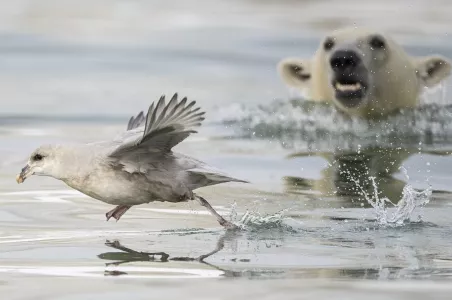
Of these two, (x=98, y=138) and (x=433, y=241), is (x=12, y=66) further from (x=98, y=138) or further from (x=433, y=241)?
(x=433, y=241)

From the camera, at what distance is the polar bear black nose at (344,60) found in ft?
39.8

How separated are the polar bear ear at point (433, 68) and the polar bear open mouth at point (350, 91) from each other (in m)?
0.88

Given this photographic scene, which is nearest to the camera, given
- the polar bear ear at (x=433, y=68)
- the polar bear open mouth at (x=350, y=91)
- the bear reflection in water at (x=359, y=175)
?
the bear reflection in water at (x=359, y=175)

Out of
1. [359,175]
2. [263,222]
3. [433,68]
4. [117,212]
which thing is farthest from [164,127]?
[433,68]

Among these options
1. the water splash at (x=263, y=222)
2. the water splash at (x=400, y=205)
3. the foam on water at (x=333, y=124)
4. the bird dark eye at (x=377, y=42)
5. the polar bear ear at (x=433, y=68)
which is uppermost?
the bird dark eye at (x=377, y=42)

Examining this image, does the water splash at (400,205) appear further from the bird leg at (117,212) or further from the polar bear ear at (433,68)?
the polar bear ear at (433,68)

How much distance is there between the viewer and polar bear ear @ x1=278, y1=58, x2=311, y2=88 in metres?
13.5

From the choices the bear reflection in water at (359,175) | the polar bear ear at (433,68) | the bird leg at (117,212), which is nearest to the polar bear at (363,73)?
the polar bear ear at (433,68)

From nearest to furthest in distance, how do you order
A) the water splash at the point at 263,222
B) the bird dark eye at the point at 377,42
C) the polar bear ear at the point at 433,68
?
the water splash at the point at 263,222
the bird dark eye at the point at 377,42
the polar bear ear at the point at 433,68

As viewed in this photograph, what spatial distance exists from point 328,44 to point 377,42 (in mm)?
437

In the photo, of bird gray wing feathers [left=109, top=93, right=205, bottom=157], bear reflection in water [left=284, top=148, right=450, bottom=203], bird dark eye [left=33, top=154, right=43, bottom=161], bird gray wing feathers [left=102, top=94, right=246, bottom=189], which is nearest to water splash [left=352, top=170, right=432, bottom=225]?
bear reflection in water [left=284, top=148, right=450, bottom=203]

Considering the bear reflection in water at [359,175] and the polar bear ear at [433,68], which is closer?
the bear reflection in water at [359,175]

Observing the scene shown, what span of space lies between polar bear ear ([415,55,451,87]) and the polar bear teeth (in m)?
0.93

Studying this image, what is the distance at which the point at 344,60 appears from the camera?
12211mm
